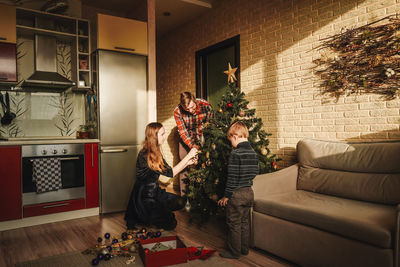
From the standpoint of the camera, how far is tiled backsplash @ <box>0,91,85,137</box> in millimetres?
3840

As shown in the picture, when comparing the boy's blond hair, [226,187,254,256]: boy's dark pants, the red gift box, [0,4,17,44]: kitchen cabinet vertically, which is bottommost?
the red gift box

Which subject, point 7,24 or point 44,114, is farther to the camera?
point 44,114

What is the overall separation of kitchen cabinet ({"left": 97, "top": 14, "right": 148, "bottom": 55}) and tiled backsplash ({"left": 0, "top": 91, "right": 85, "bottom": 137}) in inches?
37.8

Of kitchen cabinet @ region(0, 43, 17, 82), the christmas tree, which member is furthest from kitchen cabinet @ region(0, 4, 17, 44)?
the christmas tree

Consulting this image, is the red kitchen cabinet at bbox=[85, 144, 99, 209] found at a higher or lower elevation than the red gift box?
higher

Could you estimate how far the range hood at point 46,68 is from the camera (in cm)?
374

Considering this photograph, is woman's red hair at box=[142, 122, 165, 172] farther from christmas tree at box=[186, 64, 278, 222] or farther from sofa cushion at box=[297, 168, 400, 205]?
sofa cushion at box=[297, 168, 400, 205]

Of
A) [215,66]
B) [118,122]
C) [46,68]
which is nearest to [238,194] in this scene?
[118,122]

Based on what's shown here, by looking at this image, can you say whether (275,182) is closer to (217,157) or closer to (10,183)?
(217,157)

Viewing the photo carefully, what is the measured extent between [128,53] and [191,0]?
55.7 inches

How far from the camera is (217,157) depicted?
9.89ft

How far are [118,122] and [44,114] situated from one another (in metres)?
1.10

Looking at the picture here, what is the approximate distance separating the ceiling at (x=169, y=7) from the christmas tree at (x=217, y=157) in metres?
2.17

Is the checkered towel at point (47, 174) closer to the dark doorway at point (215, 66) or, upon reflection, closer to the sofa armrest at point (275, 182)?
the sofa armrest at point (275, 182)
